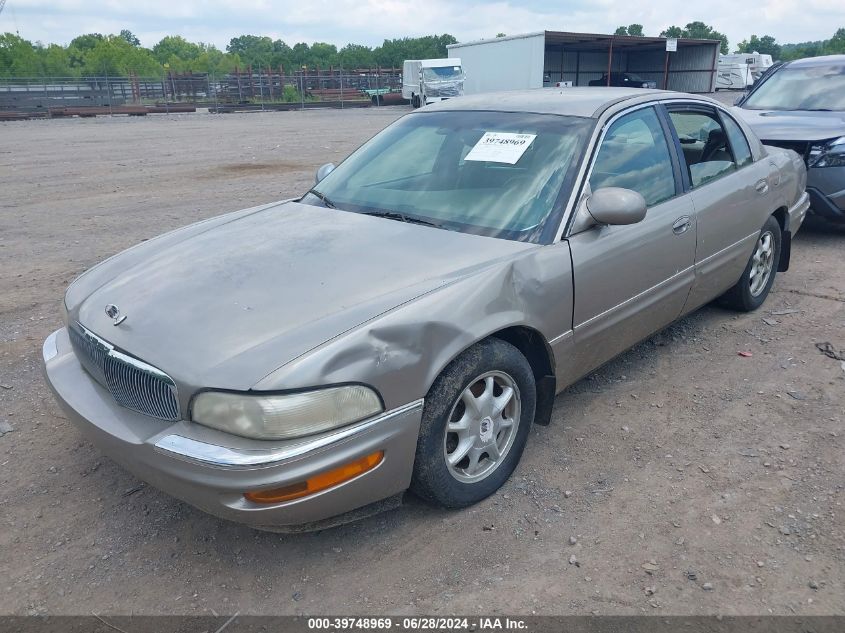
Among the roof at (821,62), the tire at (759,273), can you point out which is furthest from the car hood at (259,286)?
the roof at (821,62)

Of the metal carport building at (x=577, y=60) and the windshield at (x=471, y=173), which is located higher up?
the metal carport building at (x=577, y=60)

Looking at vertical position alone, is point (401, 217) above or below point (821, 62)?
below

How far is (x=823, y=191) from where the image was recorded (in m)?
6.61

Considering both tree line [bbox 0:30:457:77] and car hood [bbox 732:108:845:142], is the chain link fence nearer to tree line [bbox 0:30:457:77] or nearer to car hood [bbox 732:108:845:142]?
tree line [bbox 0:30:457:77]

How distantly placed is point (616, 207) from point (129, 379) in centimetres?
217

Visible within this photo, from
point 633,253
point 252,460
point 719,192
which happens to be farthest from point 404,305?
point 719,192

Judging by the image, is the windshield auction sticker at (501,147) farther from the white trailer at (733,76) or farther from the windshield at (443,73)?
the white trailer at (733,76)

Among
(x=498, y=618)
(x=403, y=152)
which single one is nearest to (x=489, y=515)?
(x=498, y=618)

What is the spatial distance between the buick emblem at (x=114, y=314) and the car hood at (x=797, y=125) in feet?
20.1

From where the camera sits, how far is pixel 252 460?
2.18 m

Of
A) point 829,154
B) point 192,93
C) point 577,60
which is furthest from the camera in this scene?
point 192,93

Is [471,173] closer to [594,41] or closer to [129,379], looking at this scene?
[129,379]

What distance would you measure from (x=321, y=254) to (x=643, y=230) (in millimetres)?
1688

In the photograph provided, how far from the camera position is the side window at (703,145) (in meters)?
4.07
